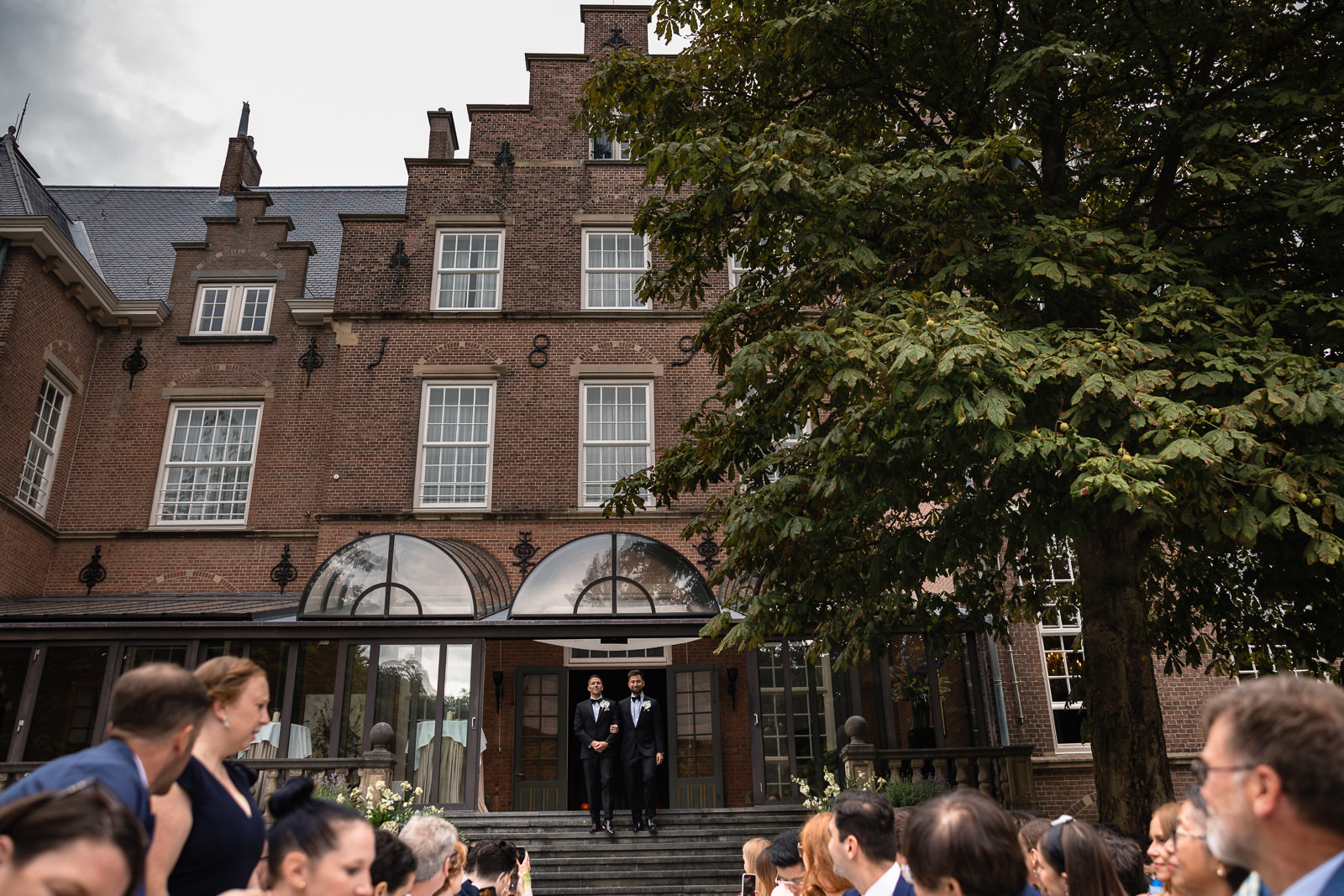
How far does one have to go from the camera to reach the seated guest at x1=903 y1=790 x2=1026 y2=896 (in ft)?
9.21

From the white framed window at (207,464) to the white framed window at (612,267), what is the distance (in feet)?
23.6

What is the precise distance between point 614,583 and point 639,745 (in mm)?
3302

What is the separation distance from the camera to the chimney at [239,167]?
23969 mm

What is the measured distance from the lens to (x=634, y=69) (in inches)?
381

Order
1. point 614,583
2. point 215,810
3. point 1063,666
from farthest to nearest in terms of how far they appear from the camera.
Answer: point 1063,666
point 614,583
point 215,810

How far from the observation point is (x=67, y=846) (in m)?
1.91

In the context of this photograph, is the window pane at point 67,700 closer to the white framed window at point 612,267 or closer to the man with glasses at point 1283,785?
the white framed window at point 612,267

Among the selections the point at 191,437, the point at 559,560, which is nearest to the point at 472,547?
the point at 559,560

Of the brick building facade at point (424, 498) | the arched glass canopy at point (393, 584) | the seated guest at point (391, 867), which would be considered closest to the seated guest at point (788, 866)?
the seated guest at point (391, 867)

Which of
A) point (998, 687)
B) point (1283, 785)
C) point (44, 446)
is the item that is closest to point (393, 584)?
point (44, 446)

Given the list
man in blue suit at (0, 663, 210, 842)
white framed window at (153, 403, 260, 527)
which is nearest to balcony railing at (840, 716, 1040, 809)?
man in blue suit at (0, 663, 210, 842)

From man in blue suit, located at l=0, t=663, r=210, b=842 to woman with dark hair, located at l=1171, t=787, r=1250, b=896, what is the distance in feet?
10.1

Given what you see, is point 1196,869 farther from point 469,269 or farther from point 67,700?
point 67,700

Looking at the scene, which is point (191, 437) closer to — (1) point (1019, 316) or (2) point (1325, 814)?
(1) point (1019, 316)
